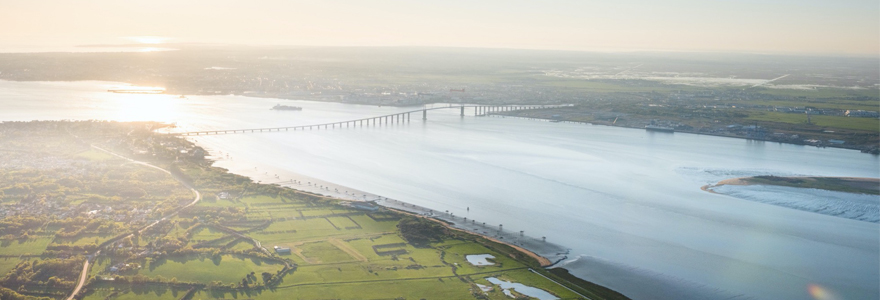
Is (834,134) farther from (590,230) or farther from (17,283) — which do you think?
(17,283)

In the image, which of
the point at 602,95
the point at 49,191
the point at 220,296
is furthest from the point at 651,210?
the point at 602,95

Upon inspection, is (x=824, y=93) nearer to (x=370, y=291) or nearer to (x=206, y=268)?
(x=370, y=291)

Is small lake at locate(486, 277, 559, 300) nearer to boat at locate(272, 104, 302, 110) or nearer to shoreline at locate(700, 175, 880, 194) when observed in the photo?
shoreline at locate(700, 175, 880, 194)

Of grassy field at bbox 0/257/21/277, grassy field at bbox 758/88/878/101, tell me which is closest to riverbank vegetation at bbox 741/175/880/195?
grassy field at bbox 0/257/21/277

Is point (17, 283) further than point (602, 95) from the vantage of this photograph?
No

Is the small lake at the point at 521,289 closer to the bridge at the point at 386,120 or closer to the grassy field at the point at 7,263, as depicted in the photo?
the grassy field at the point at 7,263

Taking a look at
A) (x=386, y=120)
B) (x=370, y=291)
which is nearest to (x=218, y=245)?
(x=370, y=291)

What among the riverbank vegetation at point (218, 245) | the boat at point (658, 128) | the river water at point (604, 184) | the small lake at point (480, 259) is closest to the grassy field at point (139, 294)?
the riverbank vegetation at point (218, 245)

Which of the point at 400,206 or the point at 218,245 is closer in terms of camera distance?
the point at 218,245
